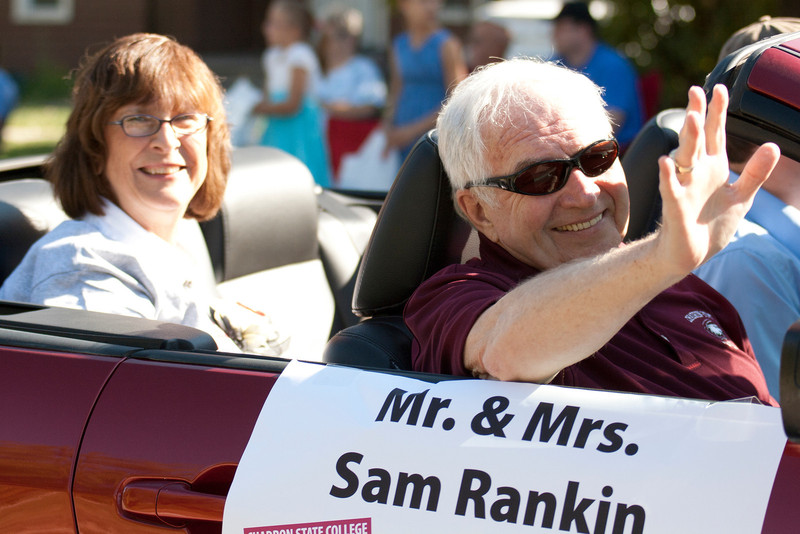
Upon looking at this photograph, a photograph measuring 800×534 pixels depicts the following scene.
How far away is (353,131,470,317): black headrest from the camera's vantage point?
2.00 metres

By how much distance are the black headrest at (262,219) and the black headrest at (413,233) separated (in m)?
0.93

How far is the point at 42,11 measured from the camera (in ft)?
55.3

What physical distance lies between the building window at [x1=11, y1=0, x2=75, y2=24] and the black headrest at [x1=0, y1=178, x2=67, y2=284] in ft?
50.2

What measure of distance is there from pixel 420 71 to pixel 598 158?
13.4 ft

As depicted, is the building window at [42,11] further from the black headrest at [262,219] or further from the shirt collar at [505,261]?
the shirt collar at [505,261]

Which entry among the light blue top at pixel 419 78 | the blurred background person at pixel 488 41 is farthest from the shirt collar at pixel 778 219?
the blurred background person at pixel 488 41

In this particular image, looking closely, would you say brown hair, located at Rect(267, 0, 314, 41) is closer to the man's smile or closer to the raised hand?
the man's smile

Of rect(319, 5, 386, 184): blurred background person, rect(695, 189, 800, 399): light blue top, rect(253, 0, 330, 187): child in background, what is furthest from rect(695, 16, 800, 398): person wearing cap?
rect(319, 5, 386, 184): blurred background person

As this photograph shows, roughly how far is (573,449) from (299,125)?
5085mm

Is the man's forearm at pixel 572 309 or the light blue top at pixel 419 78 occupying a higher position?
the man's forearm at pixel 572 309

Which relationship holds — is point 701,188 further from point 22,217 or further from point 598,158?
point 22,217

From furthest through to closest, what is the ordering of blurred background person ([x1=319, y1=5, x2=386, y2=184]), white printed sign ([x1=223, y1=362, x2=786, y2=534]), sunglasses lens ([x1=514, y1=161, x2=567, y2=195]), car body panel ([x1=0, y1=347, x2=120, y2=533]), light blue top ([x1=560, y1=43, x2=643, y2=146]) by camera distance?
blurred background person ([x1=319, y1=5, x2=386, y2=184]) < light blue top ([x1=560, y1=43, x2=643, y2=146]) < sunglasses lens ([x1=514, y1=161, x2=567, y2=195]) < car body panel ([x1=0, y1=347, x2=120, y2=533]) < white printed sign ([x1=223, y1=362, x2=786, y2=534])

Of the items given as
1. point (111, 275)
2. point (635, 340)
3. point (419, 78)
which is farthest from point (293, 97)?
point (635, 340)

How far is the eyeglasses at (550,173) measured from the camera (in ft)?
5.86
